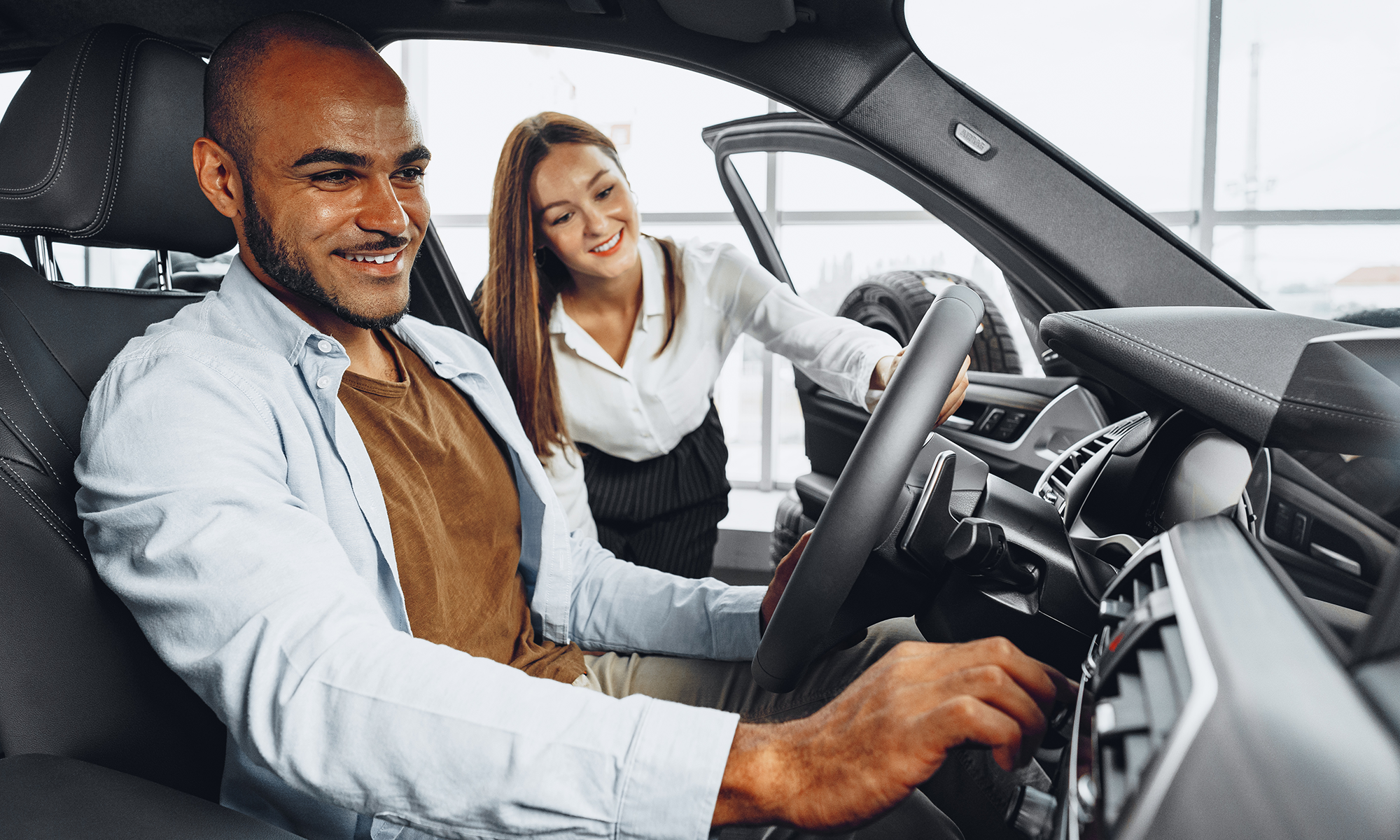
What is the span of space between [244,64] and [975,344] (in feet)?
5.60

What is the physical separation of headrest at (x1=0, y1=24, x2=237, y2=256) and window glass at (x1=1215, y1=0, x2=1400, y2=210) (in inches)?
216

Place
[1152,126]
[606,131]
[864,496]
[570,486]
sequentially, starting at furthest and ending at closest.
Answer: [1152,126]
[606,131]
[570,486]
[864,496]

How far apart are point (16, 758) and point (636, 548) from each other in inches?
47.6

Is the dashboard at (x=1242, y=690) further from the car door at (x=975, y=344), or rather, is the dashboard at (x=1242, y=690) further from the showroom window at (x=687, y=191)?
the showroom window at (x=687, y=191)

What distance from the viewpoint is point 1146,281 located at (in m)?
0.97

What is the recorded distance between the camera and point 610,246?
1746mm

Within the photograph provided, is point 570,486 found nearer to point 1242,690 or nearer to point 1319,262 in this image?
point 1242,690

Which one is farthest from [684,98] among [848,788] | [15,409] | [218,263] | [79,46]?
[848,788]

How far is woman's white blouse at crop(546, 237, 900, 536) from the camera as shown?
66.0 inches

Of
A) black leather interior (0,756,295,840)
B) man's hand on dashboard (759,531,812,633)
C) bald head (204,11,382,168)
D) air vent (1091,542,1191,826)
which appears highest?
bald head (204,11,382,168)

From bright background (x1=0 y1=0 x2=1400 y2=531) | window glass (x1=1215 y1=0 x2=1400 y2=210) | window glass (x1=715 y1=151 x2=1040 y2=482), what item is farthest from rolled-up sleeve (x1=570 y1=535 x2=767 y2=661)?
window glass (x1=1215 y1=0 x2=1400 y2=210)

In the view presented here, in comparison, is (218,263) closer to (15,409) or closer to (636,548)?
(636,548)

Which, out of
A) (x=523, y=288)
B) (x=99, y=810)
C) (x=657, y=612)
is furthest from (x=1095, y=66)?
(x=99, y=810)

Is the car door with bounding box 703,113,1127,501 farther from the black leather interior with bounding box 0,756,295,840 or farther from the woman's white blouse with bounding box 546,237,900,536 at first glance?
the black leather interior with bounding box 0,756,295,840
